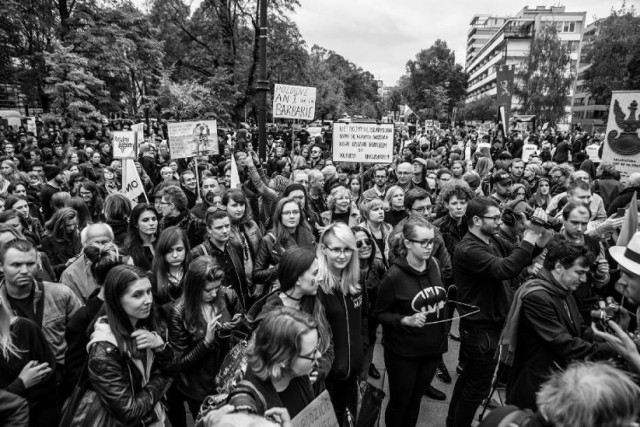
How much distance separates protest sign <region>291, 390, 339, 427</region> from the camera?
200cm

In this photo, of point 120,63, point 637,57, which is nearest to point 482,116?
point 637,57

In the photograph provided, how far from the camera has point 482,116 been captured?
68.4 metres

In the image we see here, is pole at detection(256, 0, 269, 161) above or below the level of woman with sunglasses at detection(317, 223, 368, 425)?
above

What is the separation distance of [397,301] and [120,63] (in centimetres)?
2164

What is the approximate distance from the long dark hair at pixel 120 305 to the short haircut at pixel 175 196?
3125mm

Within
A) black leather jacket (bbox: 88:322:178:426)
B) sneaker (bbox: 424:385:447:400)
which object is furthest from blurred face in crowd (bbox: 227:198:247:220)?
sneaker (bbox: 424:385:447:400)

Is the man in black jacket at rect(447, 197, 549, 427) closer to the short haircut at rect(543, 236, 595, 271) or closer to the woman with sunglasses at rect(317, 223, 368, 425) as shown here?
the short haircut at rect(543, 236, 595, 271)

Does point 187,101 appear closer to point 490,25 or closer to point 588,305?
point 588,305

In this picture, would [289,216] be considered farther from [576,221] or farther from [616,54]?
[616,54]

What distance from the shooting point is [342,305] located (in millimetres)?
3086

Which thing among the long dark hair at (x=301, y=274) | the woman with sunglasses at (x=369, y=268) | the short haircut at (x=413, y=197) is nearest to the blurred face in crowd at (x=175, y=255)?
the long dark hair at (x=301, y=274)

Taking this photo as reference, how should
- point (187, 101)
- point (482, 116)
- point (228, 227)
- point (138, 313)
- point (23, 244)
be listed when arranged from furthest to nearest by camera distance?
point (482, 116) → point (187, 101) → point (228, 227) → point (23, 244) → point (138, 313)

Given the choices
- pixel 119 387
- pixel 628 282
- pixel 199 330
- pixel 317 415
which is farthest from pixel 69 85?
pixel 628 282

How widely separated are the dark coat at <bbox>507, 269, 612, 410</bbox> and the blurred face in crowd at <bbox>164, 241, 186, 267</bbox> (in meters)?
2.71
